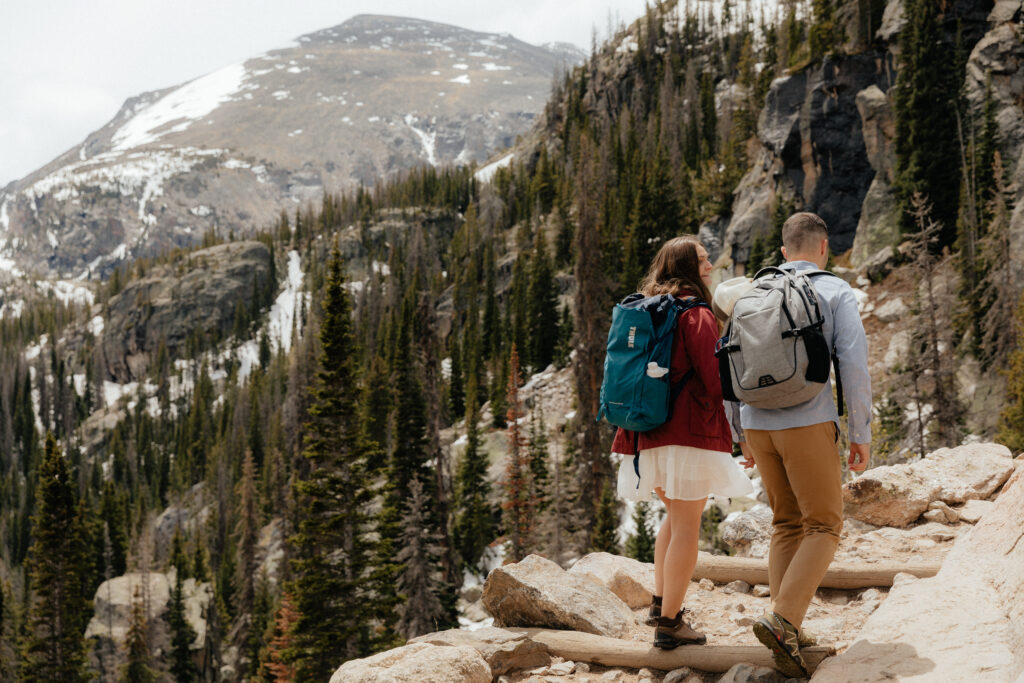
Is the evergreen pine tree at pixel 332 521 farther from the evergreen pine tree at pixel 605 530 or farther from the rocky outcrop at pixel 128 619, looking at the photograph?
the rocky outcrop at pixel 128 619

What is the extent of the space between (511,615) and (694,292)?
9.65ft

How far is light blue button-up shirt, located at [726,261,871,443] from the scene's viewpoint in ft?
10.9

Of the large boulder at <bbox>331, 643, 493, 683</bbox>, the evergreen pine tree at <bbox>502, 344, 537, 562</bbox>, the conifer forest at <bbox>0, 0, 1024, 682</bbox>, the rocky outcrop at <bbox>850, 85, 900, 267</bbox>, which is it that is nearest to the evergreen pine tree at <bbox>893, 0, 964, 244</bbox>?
the conifer forest at <bbox>0, 0, 1024, 682</bbox>

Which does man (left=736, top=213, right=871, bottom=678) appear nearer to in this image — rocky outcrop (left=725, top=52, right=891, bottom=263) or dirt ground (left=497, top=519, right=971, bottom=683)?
dirt ground (left=497, top=519, right=971, bottom=683)

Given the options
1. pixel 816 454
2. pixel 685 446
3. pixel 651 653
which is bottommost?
pixel 651 653

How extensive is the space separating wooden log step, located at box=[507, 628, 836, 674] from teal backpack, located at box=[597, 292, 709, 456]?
1202mm

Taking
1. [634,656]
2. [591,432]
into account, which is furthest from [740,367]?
[591,432]

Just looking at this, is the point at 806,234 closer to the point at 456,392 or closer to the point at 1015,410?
the point at 1015,410

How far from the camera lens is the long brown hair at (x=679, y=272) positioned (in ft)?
13.1

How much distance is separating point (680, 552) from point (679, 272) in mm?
1595

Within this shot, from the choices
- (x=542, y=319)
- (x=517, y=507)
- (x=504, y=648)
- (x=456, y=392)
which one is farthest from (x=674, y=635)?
(x=456, y=392)

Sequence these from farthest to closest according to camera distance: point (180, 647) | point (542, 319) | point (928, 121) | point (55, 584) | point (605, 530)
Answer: point (542, 319), point (180, 647), point (928, 121), point (55, 584), point (605, 530)

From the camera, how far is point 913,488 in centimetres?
716

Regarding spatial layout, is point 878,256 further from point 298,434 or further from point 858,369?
point 298,434
